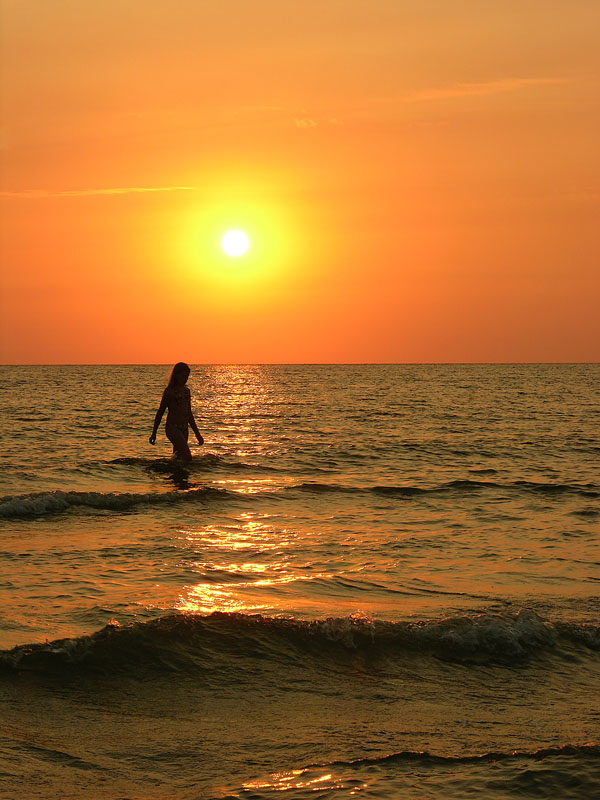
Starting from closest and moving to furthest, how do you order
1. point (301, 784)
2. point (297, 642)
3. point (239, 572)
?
point (301, 784) < point (297, 642) < point (239, 572)

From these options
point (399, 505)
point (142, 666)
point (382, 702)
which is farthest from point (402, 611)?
point (399, 505)

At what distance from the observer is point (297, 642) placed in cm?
652

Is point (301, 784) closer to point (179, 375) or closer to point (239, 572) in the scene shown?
point (239, 572)

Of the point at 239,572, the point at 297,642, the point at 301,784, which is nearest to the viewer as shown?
the point at 301,784

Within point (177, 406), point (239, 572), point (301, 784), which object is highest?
point (177, 406)

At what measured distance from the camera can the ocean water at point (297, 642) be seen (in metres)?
4.45

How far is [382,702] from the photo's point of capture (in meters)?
5.47

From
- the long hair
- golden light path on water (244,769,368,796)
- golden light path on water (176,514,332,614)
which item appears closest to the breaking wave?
golden light path on water (176,514,332,614)

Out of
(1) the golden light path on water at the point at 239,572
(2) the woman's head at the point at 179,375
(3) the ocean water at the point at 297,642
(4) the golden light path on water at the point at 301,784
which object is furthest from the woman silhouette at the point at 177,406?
(4) the golden light path on water at the point at 301,784

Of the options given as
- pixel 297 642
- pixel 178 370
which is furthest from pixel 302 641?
pixel 178 370

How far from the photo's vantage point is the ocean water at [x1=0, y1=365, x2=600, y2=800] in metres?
4.45

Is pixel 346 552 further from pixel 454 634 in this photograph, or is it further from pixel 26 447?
pixel 26 447

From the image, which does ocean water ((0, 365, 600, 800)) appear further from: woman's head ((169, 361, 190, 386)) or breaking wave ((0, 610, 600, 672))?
woman's head ((169, 361, 190, 386))

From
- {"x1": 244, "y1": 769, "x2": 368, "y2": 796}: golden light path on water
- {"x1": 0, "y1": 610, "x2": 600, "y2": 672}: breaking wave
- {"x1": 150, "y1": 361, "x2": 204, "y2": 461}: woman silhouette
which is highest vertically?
{"x1": 150, "y1": 361, "x2": 204, "y2": 461}: woman silhouette
